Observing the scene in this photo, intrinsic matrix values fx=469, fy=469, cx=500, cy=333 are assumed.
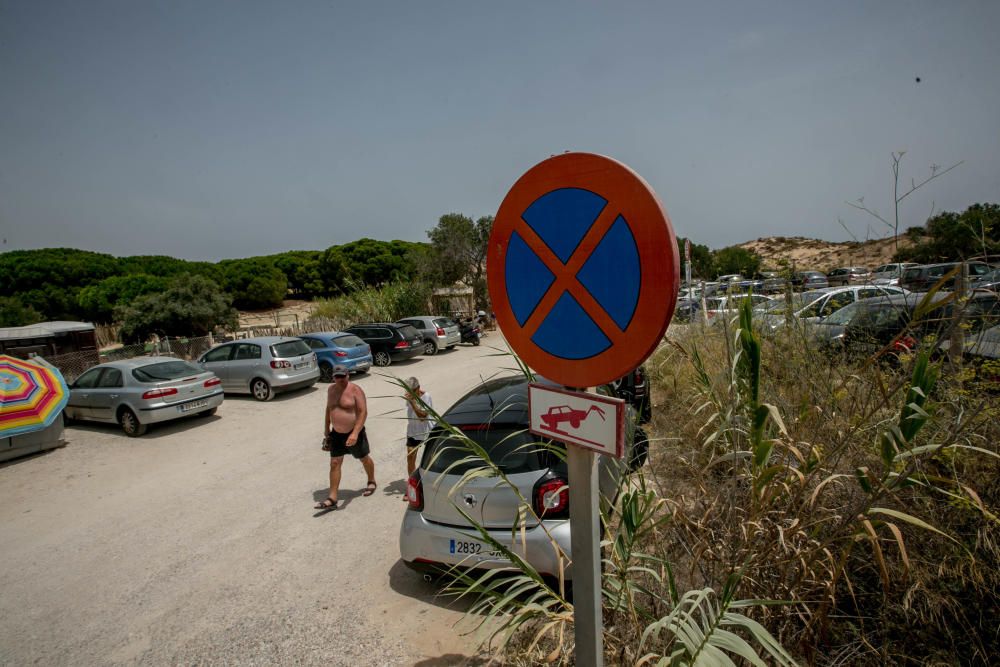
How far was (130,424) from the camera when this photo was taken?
9.20 metres

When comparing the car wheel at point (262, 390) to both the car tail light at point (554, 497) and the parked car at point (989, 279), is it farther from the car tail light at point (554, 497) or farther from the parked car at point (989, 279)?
the parked car at point (989, 279)

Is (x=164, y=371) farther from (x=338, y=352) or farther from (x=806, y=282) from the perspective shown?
(x=806, y=282)

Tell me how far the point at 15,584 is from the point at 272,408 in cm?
653

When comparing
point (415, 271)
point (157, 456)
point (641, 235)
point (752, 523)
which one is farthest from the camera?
point (415, 271)

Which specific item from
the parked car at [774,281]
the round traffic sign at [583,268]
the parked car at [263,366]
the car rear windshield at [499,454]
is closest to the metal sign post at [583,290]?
the round traffic sign at [583,268]

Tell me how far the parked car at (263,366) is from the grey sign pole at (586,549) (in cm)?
1137

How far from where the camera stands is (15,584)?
456 cm

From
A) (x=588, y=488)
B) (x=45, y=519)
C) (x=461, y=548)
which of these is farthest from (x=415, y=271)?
(x=588, y=488)

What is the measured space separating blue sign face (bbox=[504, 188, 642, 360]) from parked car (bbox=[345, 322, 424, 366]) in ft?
48.2

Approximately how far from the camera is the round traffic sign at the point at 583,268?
135 centimetres

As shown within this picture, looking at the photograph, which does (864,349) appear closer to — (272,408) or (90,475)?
(90,475)

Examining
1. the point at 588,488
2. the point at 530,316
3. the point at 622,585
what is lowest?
the point at 622,585

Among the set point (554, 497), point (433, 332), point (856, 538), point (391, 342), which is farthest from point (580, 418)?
point (433, 332)

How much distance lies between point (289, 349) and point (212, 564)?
26.8 feet
